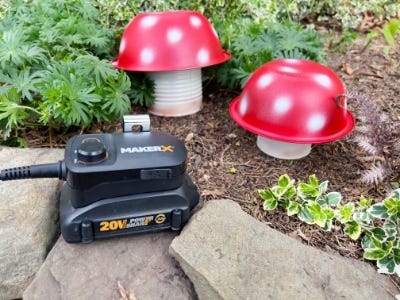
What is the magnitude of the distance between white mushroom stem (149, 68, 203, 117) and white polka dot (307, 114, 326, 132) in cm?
78

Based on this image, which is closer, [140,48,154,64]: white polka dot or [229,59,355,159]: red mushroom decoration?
[229,59,355,159]: red mushroom decoration

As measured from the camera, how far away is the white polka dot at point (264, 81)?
176 centimetres

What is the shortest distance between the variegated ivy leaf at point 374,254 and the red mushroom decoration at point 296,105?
52 cm

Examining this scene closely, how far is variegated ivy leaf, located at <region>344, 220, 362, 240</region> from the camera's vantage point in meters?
1.44

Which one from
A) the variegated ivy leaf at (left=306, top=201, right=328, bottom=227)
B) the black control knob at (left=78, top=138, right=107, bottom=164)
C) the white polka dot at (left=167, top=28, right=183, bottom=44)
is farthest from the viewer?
the white polka dot at (left=167, top=28, right=183, bottom=44)

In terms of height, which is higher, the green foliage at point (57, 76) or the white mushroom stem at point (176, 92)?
the green foliage at point (57, 76)

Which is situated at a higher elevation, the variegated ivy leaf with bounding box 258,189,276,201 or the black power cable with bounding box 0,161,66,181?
the black power cable with bounding box 0,161,66,181

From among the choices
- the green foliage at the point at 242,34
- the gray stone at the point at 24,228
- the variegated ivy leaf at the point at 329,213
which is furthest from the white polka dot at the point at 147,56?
the variegated ivy leaf at the point at 329,213

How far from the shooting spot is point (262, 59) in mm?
2279

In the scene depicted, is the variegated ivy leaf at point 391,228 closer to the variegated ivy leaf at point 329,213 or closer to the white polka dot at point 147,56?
the variegated ivy leaf at point 329,213

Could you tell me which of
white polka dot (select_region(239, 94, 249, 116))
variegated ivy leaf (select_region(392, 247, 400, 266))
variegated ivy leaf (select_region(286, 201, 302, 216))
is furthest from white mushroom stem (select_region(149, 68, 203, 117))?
variegated ivy leaf (select_region(392, 247, 400, 266))

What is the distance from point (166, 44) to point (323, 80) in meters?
0.82

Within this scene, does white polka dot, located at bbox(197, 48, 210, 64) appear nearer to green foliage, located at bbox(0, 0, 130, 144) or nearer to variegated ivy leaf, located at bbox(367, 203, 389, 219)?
green foliage, located at bbox(0, 0, 130, 144)

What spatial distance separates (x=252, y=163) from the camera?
189 centimetres
